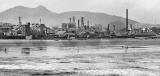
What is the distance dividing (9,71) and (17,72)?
1.59m

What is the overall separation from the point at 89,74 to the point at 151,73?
7.98 m

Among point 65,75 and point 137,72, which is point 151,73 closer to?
point 137,72

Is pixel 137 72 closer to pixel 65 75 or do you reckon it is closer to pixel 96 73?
pixel 96 73

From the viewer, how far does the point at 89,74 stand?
125ft

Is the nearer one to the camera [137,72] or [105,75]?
[105,75]

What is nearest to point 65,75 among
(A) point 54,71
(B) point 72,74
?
(B) point 72,74

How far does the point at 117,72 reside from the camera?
40.1 meters

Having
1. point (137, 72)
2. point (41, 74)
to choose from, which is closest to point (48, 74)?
point (41, 74)

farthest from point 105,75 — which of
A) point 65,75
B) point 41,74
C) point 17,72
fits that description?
point 17,72

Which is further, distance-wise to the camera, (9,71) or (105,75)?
(9,71)

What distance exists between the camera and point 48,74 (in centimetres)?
3788

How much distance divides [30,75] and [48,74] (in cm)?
230

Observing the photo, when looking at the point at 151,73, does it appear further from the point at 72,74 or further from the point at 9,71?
the point at 9,71

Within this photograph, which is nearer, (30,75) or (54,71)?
(30,75)
